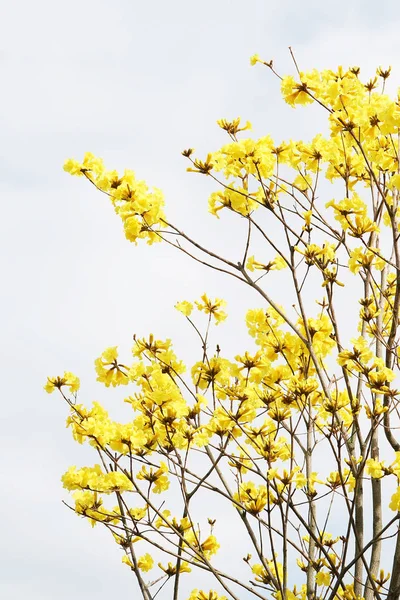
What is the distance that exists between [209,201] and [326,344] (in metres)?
1.06

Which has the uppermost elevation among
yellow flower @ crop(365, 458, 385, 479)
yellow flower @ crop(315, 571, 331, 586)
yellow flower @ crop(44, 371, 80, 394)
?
yellow flower @ crop(44, 371, 80, 394)

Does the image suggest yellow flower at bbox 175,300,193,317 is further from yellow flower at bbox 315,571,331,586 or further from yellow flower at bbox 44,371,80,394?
yellow flower at bbox 315,571,331,586

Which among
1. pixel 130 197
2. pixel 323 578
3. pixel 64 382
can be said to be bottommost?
pixel 323 578

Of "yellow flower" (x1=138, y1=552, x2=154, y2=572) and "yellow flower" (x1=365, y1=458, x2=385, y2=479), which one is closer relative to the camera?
"yellow flower" (x1=365, y1=458, x2=385, y2=479)

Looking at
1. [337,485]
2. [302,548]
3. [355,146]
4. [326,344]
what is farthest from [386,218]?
[302,548]

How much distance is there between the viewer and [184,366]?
422 cm

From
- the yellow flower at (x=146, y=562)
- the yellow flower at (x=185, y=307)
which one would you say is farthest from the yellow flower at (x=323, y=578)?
the yellow flower at (x=185, y=307)

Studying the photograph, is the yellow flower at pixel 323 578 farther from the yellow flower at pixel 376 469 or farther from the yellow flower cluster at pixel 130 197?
the yellow flower cluster at pixel 130 197

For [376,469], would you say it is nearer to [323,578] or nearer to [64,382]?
[323,578]

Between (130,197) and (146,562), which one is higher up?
(130,197)

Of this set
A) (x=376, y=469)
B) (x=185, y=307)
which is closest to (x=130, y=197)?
(x=185, y=307)

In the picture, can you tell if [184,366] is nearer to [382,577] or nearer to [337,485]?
[337,485]

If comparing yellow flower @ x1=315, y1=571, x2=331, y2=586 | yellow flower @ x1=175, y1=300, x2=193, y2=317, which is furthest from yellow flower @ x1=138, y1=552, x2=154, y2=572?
yellow flower @ x1=175, y1=300, x2=193, y2=317

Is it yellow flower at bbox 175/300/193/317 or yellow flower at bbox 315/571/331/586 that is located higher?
yellow flower at bbox 175/300/193/317
